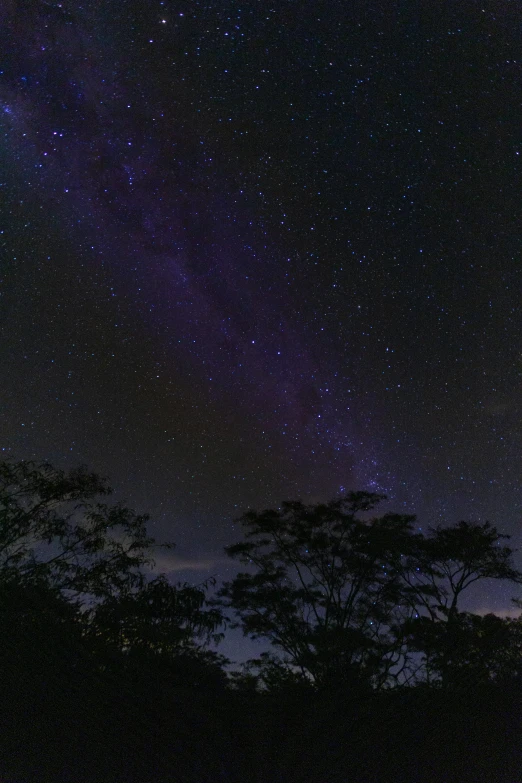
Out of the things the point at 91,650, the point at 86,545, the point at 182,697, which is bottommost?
the point at 182,697

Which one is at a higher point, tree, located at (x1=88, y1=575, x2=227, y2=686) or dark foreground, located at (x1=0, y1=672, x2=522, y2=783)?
tree, located at (x1=88, y1=575, x2=227, y2=686)

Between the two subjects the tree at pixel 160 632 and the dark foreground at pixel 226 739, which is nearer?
the dark foreground at pixel 226 739

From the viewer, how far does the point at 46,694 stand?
7012mm

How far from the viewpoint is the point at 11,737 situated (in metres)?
6.33

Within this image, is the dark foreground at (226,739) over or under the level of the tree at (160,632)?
under

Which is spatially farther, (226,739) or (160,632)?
(160,632)

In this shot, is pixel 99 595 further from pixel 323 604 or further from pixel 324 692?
pixel 323 604

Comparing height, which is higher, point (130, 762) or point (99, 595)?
point (99, 595)

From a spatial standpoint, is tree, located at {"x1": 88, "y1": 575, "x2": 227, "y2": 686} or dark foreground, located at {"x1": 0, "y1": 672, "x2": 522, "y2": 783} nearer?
dark foreground, located at {"x1": 0, "y1": 672, "x2": 522, "y2": 783}

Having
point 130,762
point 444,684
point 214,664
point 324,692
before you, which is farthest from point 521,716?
point 130,762

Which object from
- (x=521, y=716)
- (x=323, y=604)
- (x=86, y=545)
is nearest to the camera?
(x=521, y=716)

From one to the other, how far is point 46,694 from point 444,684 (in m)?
8.30

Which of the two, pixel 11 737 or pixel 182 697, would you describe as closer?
pixel 11 737

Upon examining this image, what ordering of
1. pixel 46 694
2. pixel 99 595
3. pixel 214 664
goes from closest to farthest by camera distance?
pixel 46 694, pixel 214 664, pixel 99 595
